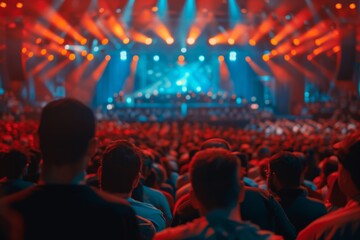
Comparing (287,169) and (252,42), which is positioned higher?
(252,42)

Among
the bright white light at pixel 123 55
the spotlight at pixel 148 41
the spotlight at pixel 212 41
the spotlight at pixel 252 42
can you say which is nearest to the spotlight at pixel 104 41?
the spotlight at pixel 148 41

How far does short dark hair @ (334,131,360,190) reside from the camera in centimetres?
221

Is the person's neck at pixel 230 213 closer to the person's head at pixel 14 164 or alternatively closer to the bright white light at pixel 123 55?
the person's head at pixel 14 164

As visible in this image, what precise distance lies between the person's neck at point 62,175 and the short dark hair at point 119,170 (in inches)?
33.0

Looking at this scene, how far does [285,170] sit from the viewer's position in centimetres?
353

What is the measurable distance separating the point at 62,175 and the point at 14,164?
2.38 m

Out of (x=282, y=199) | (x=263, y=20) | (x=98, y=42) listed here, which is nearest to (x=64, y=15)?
(x=98, y=42)

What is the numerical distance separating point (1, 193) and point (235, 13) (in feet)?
80.1

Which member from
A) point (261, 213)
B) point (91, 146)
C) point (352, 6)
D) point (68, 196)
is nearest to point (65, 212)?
point (68, 196)

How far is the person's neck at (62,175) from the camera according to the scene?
196cm

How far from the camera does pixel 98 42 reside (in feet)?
106

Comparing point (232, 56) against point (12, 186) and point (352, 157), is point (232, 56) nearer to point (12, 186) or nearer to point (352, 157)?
point (12, 186)

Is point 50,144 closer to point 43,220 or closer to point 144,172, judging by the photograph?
point 43,220

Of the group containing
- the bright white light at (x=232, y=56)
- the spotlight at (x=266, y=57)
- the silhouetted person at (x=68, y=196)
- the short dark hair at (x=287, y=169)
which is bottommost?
the short dark hair at (x=287, y=169)
